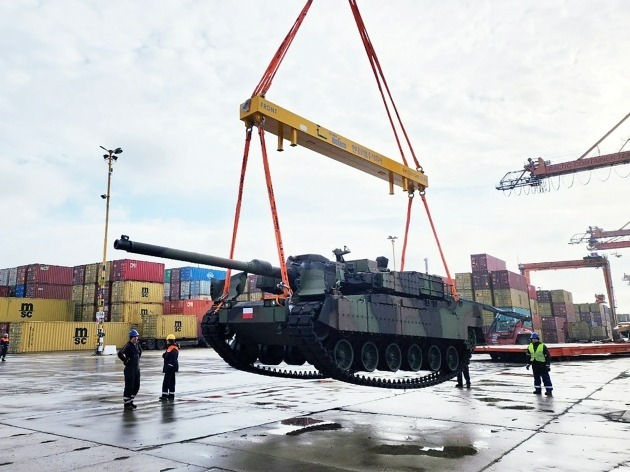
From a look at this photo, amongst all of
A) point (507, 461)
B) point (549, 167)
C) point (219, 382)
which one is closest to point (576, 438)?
point (507, 461)

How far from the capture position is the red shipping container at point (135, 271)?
142 ft

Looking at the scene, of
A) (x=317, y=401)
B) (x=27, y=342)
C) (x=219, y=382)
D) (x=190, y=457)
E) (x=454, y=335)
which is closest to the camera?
(x=190, y=457)

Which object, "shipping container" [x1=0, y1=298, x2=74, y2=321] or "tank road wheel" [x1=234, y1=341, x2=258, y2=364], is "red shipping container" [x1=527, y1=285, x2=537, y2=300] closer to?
"shipping container" [x1=0, y1=298, x2=74, y2=321]

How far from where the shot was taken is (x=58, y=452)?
22.5ft

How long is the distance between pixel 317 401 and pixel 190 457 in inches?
232

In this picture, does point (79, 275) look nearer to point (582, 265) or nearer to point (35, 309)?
point (35, 309)

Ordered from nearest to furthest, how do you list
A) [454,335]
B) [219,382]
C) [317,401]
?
[317,401] → [454,335] → [219,382]

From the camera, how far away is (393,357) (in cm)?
1123

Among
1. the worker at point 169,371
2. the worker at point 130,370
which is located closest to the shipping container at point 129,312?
the worker at point 169,371

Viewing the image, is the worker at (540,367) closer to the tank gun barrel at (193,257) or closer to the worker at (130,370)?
the tank gun barrel at (193,257)

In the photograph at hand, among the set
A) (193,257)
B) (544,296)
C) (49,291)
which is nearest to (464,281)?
(544,296)

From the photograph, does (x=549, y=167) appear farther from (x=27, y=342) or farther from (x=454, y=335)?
(x=27, y=342)

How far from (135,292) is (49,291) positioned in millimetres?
9351

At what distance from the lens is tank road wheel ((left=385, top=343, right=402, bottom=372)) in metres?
11.1
